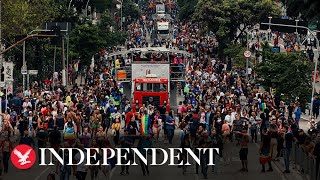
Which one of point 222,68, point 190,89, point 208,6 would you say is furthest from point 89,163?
point 208,6

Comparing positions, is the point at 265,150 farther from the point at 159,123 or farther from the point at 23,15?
the point at 23,15

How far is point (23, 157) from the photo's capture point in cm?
3584

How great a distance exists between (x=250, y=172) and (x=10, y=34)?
3288 centimetres

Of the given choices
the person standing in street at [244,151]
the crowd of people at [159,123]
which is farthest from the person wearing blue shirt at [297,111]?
the person standing in street at [244,151]

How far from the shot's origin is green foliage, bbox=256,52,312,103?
51531 millimetres

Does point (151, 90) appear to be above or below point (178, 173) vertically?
above

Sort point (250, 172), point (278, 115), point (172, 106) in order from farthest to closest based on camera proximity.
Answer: point (172, 106) → point (278, 115) → point (250, 172)

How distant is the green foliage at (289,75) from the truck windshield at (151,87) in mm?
4644

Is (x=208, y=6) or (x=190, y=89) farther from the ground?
(x=208, y=6)

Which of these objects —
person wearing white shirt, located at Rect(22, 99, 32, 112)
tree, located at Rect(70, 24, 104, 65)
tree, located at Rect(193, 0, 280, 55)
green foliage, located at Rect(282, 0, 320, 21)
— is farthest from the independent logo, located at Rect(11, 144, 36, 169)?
tree, located at Rect(193, 0, 280, 55)

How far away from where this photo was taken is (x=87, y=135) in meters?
34.1

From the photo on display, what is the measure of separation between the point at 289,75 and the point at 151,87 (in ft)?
21.5

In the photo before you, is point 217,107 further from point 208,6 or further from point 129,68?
point 208,6

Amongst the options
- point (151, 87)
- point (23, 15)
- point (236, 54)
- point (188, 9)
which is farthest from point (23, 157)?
point (188, 9)
